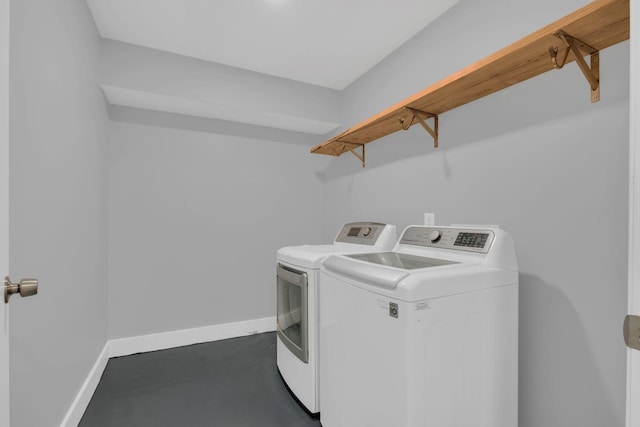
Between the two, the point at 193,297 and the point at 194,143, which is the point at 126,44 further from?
the point at 193,297

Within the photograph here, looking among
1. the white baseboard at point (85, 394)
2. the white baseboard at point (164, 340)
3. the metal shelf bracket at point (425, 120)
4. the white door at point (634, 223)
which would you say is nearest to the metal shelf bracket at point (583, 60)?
the white door at point (634, 223)

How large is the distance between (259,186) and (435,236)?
1.99m

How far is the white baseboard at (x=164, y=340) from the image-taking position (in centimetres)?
202

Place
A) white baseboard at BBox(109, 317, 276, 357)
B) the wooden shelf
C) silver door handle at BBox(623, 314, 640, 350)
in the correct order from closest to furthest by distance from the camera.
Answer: silver door handle at BBox(623, 314, 640, 350) < the wooden shelf < white baseboard at BBox(109, 317, 276, 357)

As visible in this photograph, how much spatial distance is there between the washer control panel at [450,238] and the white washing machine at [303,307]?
323 millimetres

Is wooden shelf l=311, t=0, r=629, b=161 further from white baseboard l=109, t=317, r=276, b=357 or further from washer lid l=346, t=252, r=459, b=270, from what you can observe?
white baseboard l=109, t=317, r=276, b=357

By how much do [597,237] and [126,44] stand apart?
3.20 m

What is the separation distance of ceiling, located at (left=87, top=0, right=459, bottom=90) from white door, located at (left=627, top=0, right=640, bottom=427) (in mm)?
1567

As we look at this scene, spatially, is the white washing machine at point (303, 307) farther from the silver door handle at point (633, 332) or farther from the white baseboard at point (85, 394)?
the silver door handle at point (633, 332)

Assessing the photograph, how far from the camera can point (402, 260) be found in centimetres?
161

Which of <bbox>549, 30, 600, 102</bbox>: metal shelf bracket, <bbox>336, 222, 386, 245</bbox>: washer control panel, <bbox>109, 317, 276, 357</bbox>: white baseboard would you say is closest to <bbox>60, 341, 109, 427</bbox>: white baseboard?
<bbox>109, 317, 276, 357</bbox>: white baseboard

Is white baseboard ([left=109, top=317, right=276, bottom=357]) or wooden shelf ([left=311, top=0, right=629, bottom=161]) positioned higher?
wooden shelf ([left=311, top=0, right=629, bottom=161])

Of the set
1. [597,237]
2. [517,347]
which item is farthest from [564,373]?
[597,237]

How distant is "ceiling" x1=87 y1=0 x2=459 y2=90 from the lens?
6.35 ft
